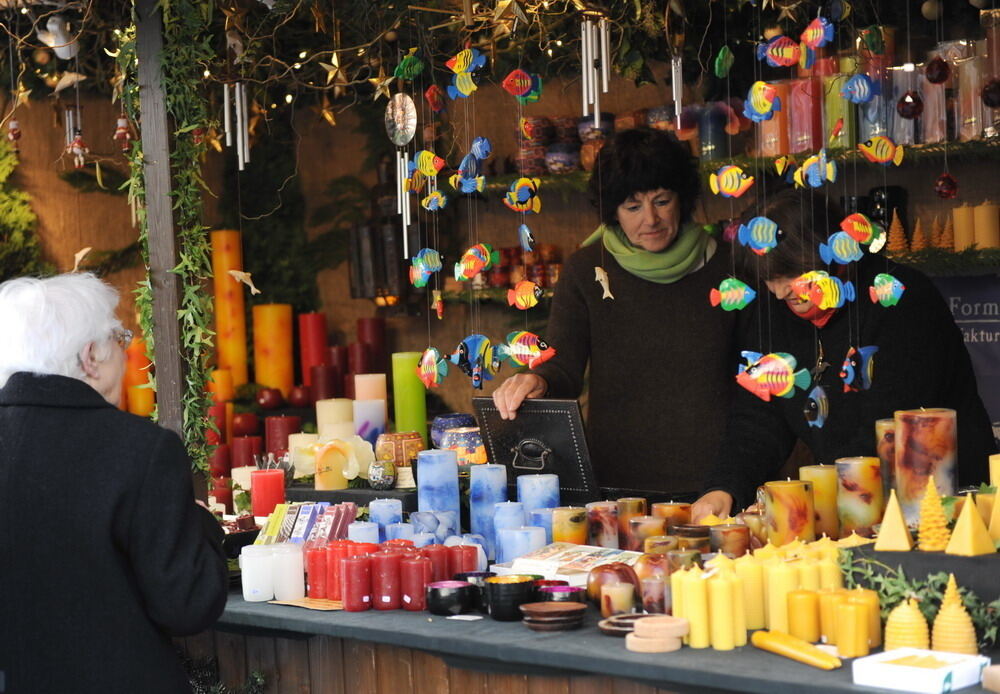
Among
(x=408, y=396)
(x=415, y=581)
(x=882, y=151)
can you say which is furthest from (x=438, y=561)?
(x=882, y=151)

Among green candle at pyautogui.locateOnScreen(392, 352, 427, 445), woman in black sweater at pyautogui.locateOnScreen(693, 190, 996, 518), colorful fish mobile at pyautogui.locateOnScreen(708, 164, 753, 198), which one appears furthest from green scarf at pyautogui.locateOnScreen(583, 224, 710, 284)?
colorful fish mobile at pyautogui.locateOnScreen(708, 164, 753, 198)

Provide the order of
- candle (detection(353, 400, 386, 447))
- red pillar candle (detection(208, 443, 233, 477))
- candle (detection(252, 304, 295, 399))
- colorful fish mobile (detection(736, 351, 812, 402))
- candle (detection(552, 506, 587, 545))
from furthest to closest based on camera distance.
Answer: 1. candle (detection(252, 304, 295, 399))
2. red pillar candle (detection(208, 443, 233, 477))
3. candle (detection(353, 400, 386, 447))
4. candle (detection(552, 506, 587, 545))
5. colorful fish mobile (detection(736, 351, 812, 402))

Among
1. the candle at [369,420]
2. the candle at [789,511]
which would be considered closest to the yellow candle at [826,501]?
the candle at [789,511]

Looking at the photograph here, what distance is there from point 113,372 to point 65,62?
3.28 meters

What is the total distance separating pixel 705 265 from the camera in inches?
147

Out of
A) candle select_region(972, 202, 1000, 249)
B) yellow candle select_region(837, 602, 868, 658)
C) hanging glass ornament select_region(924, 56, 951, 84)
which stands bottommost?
yellow candle select_region(837, 602, 868, 658)

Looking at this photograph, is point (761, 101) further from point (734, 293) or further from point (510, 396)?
point (510, 396)

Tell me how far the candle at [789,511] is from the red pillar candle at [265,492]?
1299 mm

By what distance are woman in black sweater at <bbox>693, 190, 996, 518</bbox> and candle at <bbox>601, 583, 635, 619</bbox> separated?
24.3 inches

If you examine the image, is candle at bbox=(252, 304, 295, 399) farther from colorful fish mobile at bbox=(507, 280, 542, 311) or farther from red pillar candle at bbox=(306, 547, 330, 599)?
red pillar candle at bbox=(306, 547, 330, 599)

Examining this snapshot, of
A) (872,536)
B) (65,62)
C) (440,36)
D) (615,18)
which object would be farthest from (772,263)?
(65,62)

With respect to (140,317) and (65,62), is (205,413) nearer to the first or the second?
(140,317)

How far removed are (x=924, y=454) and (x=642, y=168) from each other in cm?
144

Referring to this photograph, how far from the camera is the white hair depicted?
2.10 m
